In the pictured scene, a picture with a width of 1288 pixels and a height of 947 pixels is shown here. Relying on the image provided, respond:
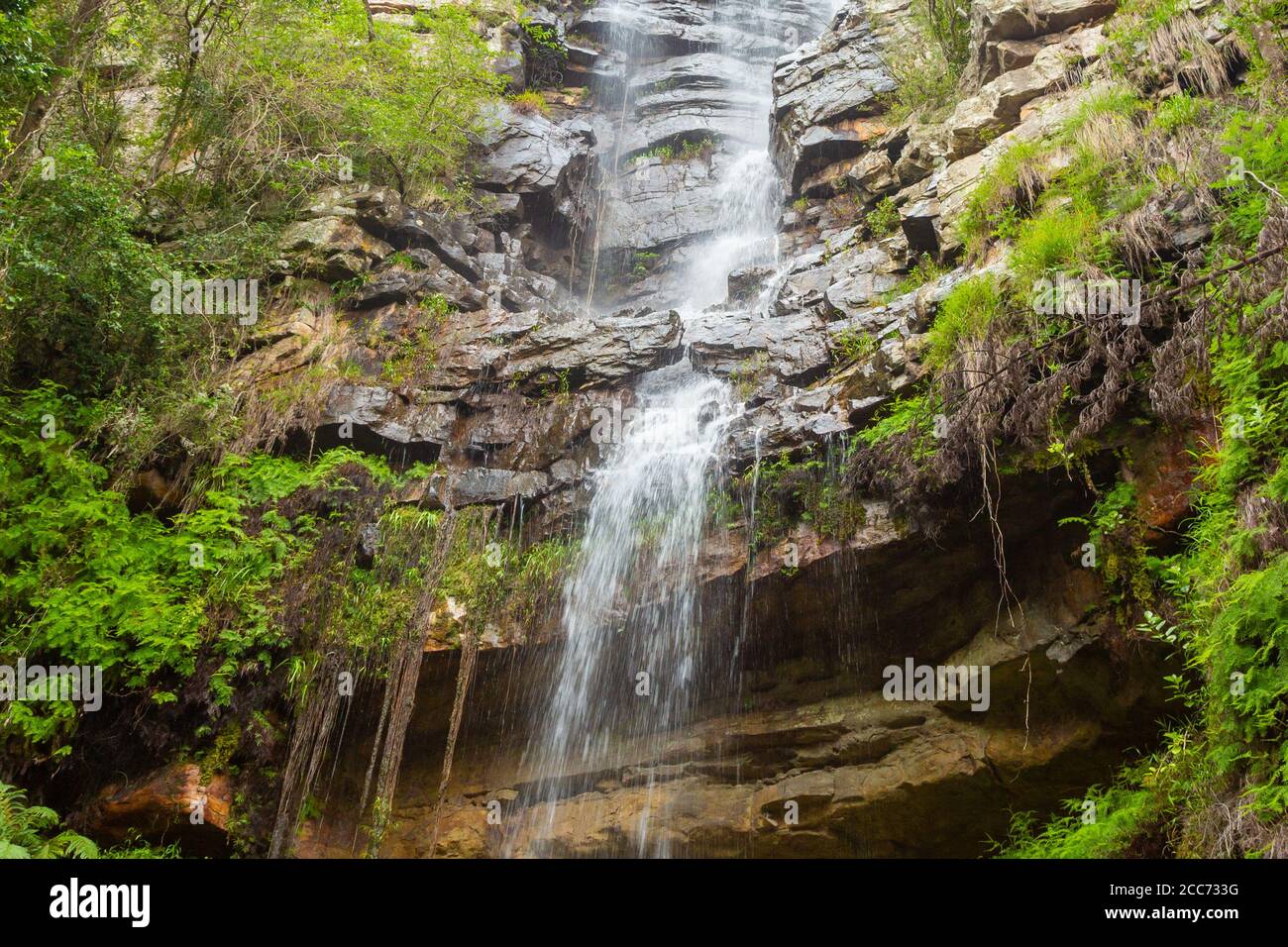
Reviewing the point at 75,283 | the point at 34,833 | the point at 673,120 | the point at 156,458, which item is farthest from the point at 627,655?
the point at 673,120

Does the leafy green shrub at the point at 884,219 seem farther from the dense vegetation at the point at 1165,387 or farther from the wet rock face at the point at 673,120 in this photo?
the wet rock face at the point at 673,120

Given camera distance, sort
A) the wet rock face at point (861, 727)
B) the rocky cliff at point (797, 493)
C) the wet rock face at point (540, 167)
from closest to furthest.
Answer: the wet rock face at point (861, 727) < the rocky cliff at point (797, 493) < the wet rock face at point (540, 167)

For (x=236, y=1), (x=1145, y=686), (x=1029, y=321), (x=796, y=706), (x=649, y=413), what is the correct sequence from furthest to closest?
(x=236, y=1)
(x=649, y=413)
(x=796, y=706)
(x=1029, y=321)
(x=1145, y=686)

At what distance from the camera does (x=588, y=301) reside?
704 inches

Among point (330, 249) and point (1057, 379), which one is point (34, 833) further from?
point (1057, 379)

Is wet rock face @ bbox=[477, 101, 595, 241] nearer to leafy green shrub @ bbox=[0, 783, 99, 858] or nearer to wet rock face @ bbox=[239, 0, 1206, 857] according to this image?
wet rock face @ bbox=[239, 0, 1206, 857]

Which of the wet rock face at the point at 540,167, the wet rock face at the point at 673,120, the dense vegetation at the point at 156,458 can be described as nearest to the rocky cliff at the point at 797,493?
the dense vegetation at the point at 156,458

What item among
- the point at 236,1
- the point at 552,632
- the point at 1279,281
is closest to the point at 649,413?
the point at 552,632

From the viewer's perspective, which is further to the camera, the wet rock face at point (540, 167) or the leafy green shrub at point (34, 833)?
the wet rock face at point (540, 167)

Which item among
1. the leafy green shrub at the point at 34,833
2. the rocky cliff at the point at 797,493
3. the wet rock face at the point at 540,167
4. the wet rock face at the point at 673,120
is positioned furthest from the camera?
the wet rock face at the point at 673,120

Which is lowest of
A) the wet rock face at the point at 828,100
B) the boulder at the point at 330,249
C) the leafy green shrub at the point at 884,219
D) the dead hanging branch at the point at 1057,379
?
the dead hanging branch at the point at 1057,379

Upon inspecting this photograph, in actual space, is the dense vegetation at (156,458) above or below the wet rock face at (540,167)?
below
